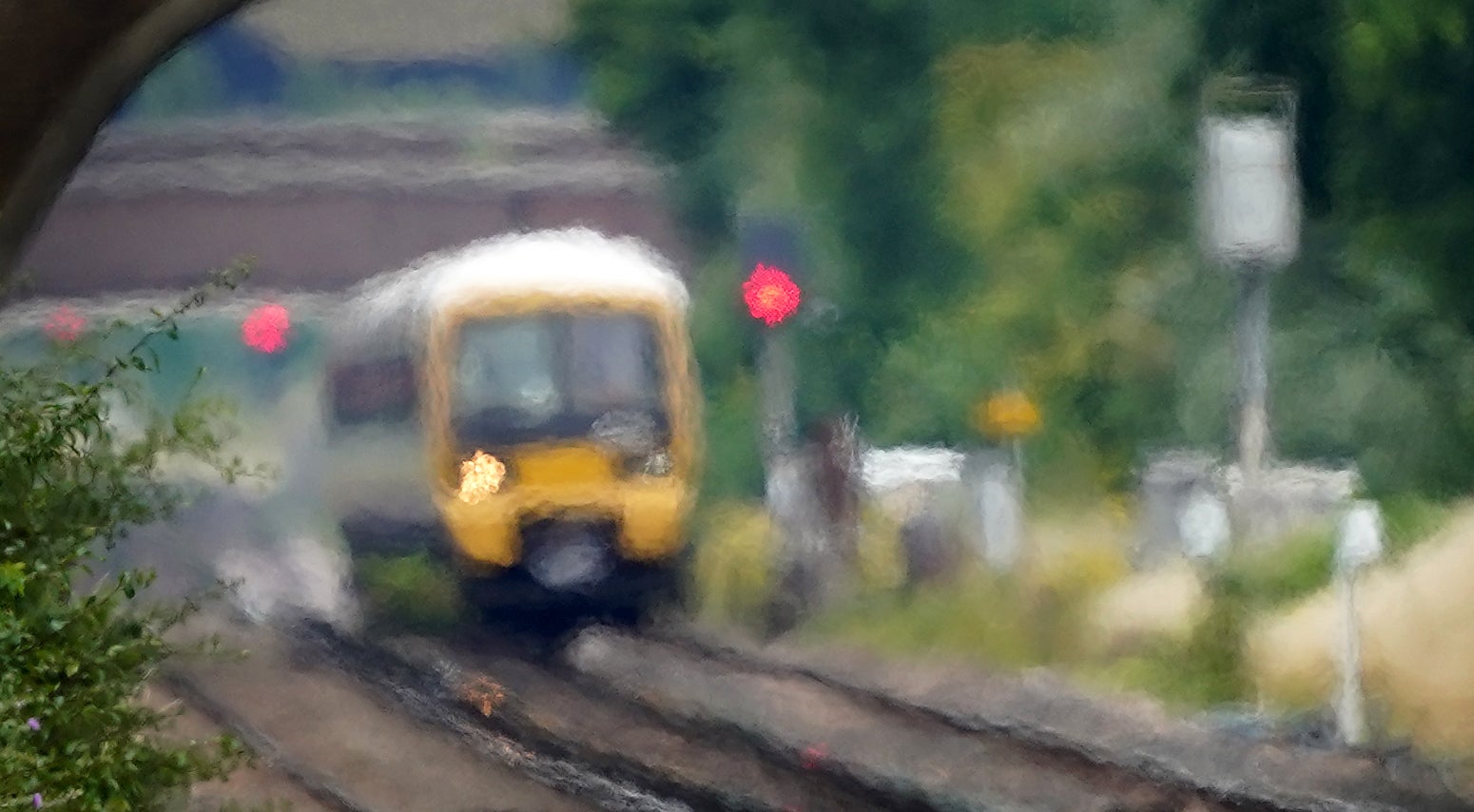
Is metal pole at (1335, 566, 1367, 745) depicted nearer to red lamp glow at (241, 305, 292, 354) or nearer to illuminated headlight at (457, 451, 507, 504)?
illuminated headlight at (457, 451, 507, 504)

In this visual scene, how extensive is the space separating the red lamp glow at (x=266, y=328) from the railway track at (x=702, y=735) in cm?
76

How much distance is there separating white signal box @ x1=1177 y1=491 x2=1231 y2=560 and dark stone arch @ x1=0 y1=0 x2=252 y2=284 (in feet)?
9.06

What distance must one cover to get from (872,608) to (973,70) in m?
1.53

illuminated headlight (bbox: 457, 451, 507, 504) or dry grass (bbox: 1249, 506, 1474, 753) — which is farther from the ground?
illuminated headlight (bbox: 457, 451, 507, 504)

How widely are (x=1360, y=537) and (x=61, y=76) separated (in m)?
3.20

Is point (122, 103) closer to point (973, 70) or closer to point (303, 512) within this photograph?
point (303, 512)

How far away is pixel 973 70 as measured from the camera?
4.67 m

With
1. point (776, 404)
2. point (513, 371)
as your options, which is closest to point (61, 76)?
point (513, 371)

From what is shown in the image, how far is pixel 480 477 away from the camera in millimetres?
4473

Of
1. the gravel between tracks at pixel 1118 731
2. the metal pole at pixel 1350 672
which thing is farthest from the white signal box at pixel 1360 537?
the gravel between tracks at pixel 1118 731

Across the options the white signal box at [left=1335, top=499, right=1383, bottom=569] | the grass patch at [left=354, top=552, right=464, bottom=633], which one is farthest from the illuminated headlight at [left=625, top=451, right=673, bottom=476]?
the white signal box at [left=1335, top=499, right=1383, bottom=569]

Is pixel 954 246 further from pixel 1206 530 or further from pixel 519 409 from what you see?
pixel 519 409

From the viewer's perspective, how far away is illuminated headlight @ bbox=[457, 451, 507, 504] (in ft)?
14.6

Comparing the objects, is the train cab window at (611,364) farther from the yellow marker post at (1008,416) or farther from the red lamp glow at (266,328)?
the yellow marker post at (1008,416)
